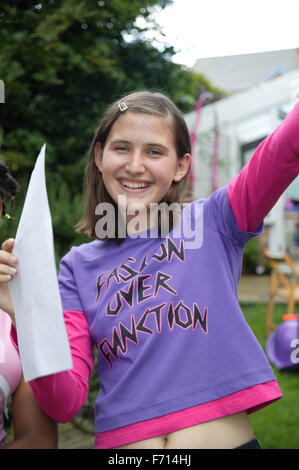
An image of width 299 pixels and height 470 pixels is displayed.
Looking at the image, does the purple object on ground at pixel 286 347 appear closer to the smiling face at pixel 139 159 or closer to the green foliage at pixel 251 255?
the smiling face at pixel 139 159

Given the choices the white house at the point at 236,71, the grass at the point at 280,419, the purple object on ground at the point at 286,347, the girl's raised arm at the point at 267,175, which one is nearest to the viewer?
the girl's raised arm at the point at 267,175

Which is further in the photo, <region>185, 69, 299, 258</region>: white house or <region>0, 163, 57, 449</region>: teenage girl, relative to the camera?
<region>185, 69, 299, 258</region>: white house

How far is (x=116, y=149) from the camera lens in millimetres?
1187

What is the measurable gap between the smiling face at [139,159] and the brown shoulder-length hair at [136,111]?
1.0 inches

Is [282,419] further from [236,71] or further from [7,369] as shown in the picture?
[236,71]

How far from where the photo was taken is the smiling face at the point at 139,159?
1157 mm

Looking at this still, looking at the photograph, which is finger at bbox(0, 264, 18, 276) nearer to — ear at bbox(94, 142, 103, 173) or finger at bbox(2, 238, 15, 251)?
finger at bbox(2, 238, 15, 251)

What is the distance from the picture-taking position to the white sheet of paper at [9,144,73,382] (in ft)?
2.32

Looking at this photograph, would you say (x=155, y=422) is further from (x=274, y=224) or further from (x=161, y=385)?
(x=274, y=224)

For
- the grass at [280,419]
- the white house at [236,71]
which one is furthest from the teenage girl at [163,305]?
the white house at [236,71]

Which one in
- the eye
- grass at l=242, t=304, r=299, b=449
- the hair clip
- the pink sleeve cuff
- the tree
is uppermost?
the tree

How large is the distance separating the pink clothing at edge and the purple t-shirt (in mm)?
179

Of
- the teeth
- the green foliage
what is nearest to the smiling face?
the teeth

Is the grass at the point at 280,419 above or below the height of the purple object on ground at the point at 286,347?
below
